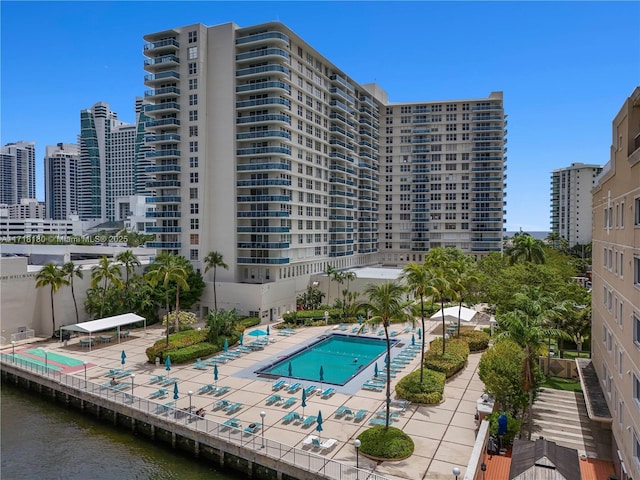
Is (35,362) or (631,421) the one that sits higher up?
(631,421)

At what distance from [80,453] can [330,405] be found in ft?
48.2

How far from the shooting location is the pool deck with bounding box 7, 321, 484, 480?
2314 cm

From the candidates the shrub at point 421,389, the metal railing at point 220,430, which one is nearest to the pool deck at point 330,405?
the shrub at point 421,389

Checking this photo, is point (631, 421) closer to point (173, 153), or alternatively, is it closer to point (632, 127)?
point (632, 127)

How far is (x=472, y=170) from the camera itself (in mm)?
96000

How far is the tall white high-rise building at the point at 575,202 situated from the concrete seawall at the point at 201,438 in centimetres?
15846

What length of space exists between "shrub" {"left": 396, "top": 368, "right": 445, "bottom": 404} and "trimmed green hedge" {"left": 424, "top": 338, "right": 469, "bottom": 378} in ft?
7.96

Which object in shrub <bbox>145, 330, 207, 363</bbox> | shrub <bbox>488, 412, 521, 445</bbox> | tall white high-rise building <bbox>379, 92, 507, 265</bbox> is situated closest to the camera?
shrub <bbox>488, 412, 521, 445</bbox>

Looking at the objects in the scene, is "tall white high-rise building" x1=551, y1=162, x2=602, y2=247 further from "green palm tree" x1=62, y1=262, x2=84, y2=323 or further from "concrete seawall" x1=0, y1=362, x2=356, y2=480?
"concrete seawall" x1=0, y1=362, x2=356, y2=480

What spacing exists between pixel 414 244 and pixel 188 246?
172 feet

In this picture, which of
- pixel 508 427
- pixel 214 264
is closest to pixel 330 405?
pixel 508 427

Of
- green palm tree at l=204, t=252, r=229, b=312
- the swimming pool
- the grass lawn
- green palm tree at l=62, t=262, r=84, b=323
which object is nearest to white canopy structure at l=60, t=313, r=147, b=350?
green palm tree at l=62, t=262, r=84, b=323

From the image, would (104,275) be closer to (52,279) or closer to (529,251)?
(52,279)

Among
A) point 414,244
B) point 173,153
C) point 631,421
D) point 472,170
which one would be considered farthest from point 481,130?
point 631,421
